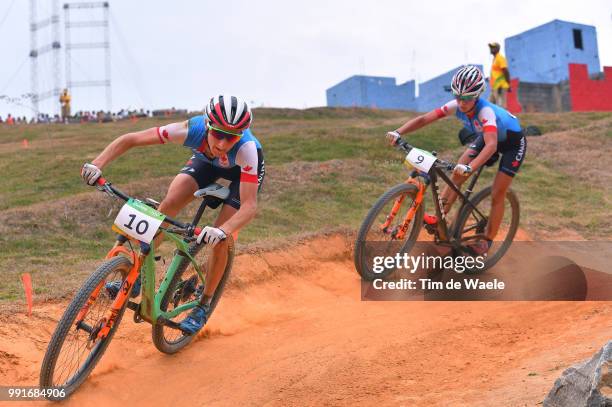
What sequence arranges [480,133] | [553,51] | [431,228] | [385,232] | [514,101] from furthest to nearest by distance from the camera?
[553,51] < [514,101] < [480,133] < [431,228] < [385,232]

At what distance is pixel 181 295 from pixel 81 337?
1.18 meters

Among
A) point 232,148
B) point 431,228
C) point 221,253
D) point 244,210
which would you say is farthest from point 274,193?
point 244,210

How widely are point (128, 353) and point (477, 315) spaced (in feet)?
11.9

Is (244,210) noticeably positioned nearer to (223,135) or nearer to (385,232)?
(223,135)

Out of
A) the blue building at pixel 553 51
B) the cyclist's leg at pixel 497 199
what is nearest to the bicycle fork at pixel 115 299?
the cyclist's leg at pixel 497 199

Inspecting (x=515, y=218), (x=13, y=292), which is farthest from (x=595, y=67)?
(x=13, y=292)

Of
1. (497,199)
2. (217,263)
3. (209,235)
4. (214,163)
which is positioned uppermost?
(214,163)

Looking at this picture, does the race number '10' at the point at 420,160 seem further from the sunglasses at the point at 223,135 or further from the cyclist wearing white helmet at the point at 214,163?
the sunglasses at the point at 223,135

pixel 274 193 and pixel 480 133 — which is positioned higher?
pixel 480 133

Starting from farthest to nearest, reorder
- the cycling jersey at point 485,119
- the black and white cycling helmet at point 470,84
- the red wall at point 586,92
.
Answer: the red wall at point 586,92, the cycling jersey at point 485,119, the black and white cycling helmet at point 470,84

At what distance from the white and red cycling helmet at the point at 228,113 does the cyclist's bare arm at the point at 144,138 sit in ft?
1.57

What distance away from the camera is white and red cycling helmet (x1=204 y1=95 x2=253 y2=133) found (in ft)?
18.2

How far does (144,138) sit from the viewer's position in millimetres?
5855

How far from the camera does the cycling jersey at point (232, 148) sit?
19.4ft
